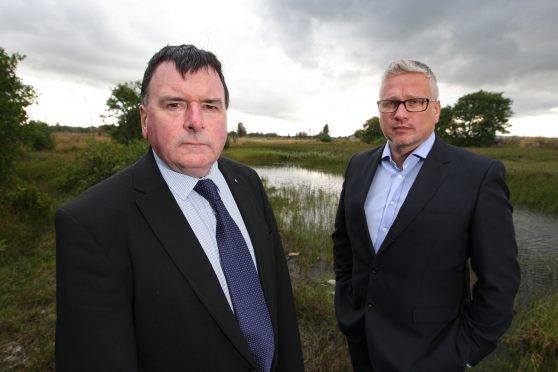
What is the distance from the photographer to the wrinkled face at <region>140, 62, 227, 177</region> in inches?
52.7

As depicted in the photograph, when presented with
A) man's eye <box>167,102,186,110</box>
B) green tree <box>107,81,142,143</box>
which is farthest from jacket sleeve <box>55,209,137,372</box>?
green tree <box>107,81,142,143</box>

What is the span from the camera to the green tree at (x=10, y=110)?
9.31m

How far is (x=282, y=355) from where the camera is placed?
1735 mm

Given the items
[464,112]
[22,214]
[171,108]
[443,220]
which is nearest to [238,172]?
[171,108]

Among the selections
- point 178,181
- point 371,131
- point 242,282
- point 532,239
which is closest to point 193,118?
point 178,181

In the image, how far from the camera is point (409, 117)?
205 cm

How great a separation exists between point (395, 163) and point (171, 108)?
5.21 feet

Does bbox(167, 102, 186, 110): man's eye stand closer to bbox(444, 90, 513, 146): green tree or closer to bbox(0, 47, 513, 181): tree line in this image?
bbox(0, 47, 513, 181): tree line

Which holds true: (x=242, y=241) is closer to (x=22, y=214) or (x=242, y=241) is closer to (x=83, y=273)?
(x=83, y=273)

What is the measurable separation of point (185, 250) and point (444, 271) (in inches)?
62.8

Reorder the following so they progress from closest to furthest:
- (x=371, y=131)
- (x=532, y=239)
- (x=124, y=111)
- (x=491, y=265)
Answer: (x=491, y=265) < (x=532, y=239) < (x=124, y=111) < (x=371, y=131)

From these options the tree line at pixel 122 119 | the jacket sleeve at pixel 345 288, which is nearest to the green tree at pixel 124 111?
the tree line at pixel 122 119

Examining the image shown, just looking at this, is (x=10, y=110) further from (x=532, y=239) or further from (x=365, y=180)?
(x=532, y=239)

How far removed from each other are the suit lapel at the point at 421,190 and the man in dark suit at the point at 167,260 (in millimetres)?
905
